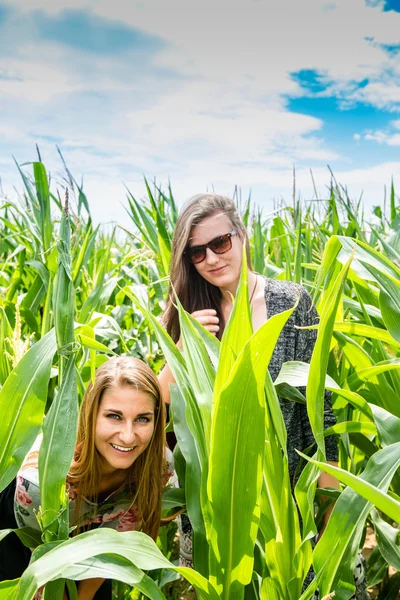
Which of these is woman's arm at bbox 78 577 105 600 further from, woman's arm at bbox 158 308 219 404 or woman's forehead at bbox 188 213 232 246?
woman's forehead at bbox 188 213 232 246

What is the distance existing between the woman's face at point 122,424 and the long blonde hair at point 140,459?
14 millimetres

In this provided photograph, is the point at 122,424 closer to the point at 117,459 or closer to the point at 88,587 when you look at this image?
the point at 117,459

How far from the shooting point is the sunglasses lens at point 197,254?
4.66 ft

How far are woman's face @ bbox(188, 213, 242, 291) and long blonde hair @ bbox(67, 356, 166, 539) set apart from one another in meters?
0.37

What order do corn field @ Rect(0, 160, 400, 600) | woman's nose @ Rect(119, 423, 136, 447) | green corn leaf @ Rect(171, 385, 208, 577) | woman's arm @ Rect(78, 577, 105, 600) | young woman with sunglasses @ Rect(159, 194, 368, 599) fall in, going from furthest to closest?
1. young woman with sunglasses @ Rect(159, 194, 368, 599)
2. woman's arm @ Rect(78, 577, 105, 600)
3. woman's nose @ Rect(119, 423, 136, 447)
4. green corn leaf @ Rect(171, 385, 208, 577)
5. corn field @ Rect(0, 160, 400, 600)

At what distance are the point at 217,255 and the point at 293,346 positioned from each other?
0.94 feet

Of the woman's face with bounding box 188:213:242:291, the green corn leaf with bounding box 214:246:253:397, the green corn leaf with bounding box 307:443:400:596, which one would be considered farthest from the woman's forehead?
the green corn leaf with bounding box 307:443:400:596

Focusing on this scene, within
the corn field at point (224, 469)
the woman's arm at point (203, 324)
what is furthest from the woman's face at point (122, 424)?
the woman's arm at point (203, 324)

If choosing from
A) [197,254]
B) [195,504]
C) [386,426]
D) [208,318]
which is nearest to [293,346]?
[208,318]

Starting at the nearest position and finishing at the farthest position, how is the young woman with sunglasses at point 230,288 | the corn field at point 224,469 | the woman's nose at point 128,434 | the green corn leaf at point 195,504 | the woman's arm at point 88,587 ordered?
the corn field at point 224,469
the green corn leaf at point 195,504
the woman's nose at point 128,434
the woman's arm at point 88,587
the young woman with sunglasses at point 230,288

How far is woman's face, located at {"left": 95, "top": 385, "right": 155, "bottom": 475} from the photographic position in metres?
1.08

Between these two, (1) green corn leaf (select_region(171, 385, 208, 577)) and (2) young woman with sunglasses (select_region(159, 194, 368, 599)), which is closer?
(1) green corn leaf (select_region(171, 385, 208, 577))

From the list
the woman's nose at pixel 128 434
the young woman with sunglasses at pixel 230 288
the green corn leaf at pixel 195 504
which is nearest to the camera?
the green corn leaf at pixel 195 504

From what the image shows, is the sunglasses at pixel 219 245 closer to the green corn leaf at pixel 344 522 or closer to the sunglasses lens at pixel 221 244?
the sunglasses lens at pixel 221 244
